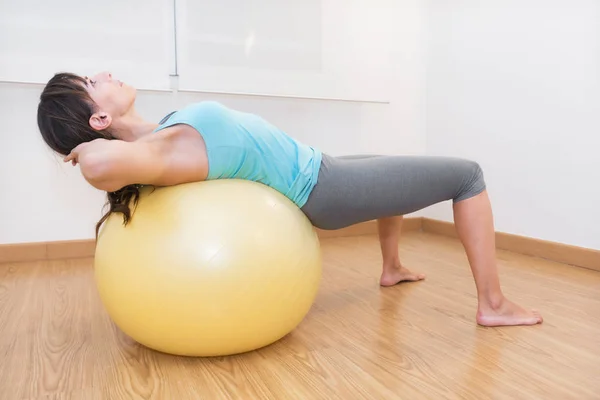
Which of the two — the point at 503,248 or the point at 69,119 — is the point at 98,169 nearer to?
the point at 69,119

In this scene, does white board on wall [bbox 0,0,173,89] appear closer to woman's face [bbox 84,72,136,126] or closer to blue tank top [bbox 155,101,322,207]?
woman's face [bbox 84,72,136,126]

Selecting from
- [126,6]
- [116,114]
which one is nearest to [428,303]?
[116,114]

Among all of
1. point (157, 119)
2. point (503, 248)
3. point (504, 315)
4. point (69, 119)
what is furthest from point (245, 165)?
point (503, 248)

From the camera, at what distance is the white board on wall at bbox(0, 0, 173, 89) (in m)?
2.28

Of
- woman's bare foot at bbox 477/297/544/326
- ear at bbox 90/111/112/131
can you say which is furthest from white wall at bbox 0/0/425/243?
woman's bare foot at bbox 477/297/544/326

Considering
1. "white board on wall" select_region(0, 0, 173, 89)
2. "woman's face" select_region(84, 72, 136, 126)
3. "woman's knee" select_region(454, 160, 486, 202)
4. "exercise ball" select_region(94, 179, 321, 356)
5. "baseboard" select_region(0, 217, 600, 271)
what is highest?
"white board on wall" select_region(0, 0, 173, 89)

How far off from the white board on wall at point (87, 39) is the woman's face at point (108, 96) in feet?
3.93

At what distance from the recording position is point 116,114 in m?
1.33

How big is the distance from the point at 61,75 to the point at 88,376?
754 millimetres

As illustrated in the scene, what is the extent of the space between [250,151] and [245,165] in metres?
0.04

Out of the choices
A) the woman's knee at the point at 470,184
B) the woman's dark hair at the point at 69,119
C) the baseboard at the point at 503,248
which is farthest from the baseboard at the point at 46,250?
the woman's knee at the point at 470,184

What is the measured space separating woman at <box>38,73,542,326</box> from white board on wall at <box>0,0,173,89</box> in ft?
3.99

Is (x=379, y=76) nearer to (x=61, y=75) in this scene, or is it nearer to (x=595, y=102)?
(x=595, y=102)

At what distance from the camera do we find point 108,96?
132cm
